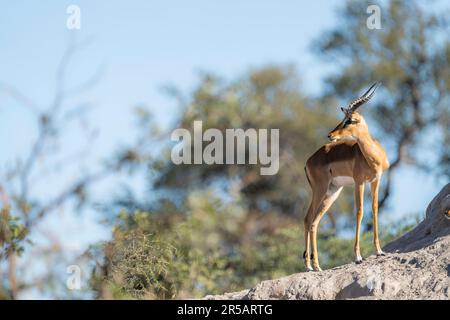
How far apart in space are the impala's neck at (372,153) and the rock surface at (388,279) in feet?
3.75

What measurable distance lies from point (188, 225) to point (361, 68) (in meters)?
10.6

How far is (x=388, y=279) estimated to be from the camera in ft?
32.7

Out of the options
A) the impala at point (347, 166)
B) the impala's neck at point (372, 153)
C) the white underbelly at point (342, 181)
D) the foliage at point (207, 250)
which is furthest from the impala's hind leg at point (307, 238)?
the foliage at point (207, 250)

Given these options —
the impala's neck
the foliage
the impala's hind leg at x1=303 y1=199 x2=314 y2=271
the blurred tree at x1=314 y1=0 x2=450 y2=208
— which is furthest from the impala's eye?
the blurred tree at x1=314 y1=0 x2=450 y2=208

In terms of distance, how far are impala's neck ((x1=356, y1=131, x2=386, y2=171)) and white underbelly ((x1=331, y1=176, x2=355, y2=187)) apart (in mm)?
592

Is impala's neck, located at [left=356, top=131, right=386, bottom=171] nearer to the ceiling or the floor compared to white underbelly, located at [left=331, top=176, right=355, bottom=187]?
nearer to the ceiling

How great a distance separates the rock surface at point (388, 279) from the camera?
9.85m

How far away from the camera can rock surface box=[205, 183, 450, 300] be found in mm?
9852

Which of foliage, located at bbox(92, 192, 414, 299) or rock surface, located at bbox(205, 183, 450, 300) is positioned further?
foliage, located at bbox(92, 192, 414, 299)

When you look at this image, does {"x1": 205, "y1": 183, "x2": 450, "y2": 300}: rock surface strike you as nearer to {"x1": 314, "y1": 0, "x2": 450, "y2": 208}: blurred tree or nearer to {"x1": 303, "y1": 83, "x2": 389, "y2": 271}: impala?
{"x1": 303, "y1": 83, "x2": 389, "y2": 271}: impala

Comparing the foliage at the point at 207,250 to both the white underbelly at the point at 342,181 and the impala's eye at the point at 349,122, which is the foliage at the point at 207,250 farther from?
the impala's eye at the point at 349,122

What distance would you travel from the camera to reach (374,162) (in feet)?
39.5

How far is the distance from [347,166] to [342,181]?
0.29 metres
